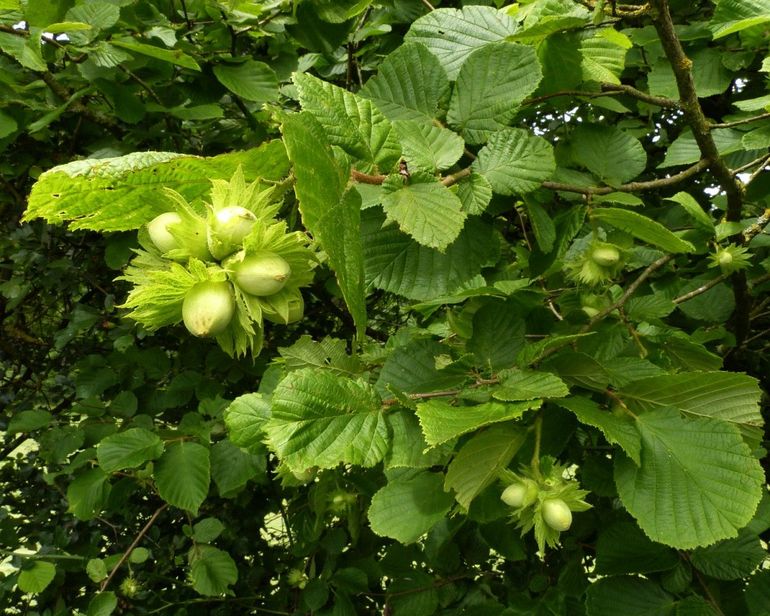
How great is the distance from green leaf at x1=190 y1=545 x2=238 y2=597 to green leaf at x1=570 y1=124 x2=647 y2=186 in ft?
5.73

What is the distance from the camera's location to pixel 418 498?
1.11 meters

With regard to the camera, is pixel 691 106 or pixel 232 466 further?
pixel 232 466

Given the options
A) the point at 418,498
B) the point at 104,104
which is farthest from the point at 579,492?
the point at 104,104

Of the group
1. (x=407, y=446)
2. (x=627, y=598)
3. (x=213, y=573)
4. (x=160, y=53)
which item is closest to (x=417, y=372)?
(x=407, y=446)

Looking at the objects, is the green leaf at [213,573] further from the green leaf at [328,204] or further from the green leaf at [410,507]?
the green leaf at [328,204]

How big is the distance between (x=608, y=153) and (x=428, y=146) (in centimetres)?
64

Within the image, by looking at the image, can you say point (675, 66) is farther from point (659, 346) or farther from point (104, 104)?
point (104, 104)

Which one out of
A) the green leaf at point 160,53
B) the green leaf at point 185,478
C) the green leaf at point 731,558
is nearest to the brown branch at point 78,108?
the green leaf at point 160,53

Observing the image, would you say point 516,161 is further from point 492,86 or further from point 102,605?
point 102,605

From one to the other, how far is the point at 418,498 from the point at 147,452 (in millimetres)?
983

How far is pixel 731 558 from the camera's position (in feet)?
4.96

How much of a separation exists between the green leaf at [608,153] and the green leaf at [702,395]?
46 cm

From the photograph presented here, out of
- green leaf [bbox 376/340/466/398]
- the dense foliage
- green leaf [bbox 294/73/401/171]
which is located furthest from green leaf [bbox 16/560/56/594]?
green leaf [bbox 294/73/401/171]

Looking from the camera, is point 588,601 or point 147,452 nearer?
point 588,601
